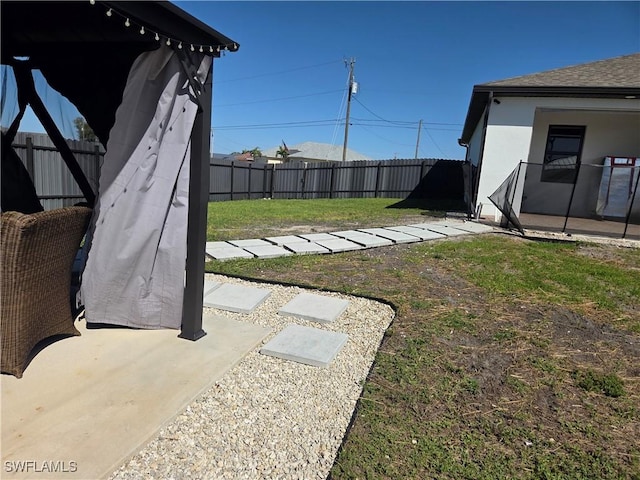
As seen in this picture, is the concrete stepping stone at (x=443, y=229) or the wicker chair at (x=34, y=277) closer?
the wicker chair at (x=34, y=277)

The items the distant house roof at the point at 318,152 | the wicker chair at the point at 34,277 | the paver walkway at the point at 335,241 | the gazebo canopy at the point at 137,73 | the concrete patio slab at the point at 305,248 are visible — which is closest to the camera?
the wicker chair at the point at 34,277

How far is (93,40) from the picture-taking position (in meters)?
2.51

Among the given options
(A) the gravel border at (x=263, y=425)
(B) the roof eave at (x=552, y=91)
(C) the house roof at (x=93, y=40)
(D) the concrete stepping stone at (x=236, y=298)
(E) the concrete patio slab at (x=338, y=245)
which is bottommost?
(A) the gravel border at (x=263, y=425)

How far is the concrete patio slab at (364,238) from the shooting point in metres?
6.12

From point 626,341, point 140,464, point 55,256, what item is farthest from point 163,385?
point 626,341

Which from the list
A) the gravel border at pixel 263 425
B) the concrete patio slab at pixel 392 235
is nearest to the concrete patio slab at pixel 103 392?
the gravel border at pixel 263 425

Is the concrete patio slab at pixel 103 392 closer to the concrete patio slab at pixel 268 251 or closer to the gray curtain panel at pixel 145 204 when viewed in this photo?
the gray curtain panel at pixel 145 204

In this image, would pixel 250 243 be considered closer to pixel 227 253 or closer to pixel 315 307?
pixel 227 253

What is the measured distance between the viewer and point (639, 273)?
4.88 m

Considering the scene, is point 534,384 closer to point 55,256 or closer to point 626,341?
point 626,341

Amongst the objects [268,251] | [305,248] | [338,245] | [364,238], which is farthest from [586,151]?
[268,251]

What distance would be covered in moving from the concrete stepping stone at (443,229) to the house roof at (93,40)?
570 cm

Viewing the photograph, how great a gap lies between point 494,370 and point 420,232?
4.72 metres

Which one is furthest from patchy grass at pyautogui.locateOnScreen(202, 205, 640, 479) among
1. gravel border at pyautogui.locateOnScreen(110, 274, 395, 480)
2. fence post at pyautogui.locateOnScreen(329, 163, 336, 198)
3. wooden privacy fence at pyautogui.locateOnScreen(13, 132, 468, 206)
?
fence post at pyautogui.locateOnScreen(329, 163, 336, 198)
